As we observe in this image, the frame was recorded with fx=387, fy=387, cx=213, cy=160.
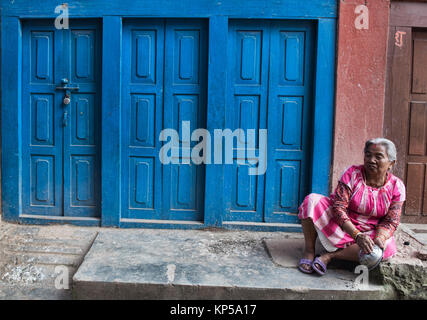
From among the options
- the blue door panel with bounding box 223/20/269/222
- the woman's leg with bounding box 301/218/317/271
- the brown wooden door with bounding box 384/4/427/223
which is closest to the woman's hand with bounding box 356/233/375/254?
the woman's leg with bounding box 301/218/317/271

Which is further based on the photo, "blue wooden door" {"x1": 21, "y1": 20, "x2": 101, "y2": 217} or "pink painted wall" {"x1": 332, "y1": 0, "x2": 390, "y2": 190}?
"blue wooden door" {"x1": 21, "y1": 20, "x2": 101, "y2": 217}

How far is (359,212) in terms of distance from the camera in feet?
10.7

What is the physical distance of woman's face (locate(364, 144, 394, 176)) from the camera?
3.06 m

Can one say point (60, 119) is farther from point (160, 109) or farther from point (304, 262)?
point (304, 262)

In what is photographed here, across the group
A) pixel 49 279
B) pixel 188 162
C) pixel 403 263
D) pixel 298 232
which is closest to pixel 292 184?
pixel 298 232

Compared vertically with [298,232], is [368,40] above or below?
above

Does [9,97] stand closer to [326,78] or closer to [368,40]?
[326,78]

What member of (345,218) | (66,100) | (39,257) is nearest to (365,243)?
(345,218)

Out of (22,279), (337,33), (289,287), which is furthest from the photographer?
(337,33)

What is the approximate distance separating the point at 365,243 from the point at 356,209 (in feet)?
1.14

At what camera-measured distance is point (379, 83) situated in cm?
422

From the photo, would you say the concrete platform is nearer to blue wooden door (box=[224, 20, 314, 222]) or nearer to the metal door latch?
blue wooden door (box=[224, 20, 314, 222])

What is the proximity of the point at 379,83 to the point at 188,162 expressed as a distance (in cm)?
227

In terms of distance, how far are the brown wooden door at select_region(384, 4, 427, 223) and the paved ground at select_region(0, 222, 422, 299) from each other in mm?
1331
